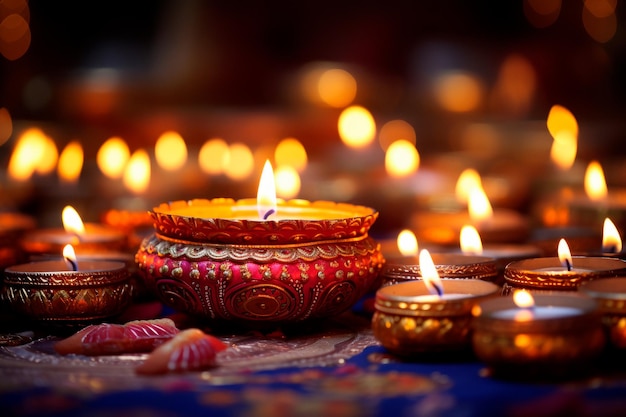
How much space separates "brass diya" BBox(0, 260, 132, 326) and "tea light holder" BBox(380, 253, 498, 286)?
0.57 meters

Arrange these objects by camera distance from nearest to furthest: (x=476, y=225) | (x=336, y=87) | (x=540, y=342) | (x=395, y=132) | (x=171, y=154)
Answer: (x=540, y=342), (x=476, y=225), (x=171, y=154), (x=395, y=132), (x=336, y=87)

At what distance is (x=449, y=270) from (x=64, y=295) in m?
0.78

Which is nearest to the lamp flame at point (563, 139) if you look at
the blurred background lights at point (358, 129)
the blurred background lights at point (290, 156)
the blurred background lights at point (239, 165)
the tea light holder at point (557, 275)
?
the blurred background lights at point (358, 129)

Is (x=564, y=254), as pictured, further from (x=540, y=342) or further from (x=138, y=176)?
(x=138, y=176)

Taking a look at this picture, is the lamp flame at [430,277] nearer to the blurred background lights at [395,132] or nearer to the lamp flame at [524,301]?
the lamp flame at [524,301]

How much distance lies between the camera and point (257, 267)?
1.99 m

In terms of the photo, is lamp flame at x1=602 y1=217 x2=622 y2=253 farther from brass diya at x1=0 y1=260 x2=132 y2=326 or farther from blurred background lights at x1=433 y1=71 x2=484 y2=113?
blurred background lights at x1=433 y1=71 x2=484 y2=113

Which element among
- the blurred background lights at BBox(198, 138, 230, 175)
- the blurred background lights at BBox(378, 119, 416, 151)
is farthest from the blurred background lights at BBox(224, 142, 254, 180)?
the blurred background lights at BBox(378, 119, 416, 151)

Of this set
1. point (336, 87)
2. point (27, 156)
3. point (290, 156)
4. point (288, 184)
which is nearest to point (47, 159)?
point (27, 156)

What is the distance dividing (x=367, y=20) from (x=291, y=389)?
22.9 ft

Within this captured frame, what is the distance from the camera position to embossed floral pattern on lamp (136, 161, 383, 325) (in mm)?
1995

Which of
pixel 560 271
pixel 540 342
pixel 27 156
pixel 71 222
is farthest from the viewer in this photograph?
Result: pixel 27 156

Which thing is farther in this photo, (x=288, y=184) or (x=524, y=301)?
(x=288, y=184)

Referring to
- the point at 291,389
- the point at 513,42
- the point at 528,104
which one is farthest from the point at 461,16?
the point at 291,389
